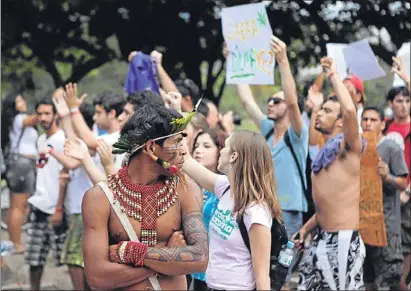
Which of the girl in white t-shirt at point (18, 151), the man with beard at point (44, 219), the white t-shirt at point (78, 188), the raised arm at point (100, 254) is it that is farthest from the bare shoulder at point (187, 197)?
the girl in white t-shirt at point (18, 151)

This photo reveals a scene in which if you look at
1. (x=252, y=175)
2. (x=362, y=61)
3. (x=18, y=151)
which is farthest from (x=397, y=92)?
(x=18, y=151)

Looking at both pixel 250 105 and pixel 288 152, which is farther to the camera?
pixel 250 105

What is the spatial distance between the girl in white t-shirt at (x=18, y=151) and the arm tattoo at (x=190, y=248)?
6664 millimetres

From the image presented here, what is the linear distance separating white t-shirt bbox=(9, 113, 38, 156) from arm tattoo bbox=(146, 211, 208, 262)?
6705 millimetres

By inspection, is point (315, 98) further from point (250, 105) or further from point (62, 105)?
point (62, 105)

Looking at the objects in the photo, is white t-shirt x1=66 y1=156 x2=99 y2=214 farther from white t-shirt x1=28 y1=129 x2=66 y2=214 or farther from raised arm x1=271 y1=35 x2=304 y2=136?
raised arm x1=271 y1=35 x2=304 y2=136

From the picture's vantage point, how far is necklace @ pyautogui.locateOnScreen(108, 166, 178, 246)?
3.70 metres

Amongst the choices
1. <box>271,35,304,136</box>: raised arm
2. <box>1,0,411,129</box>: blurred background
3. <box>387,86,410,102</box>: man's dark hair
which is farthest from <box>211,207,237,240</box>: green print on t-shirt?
<box>1,0,411,129</box>: blurred background

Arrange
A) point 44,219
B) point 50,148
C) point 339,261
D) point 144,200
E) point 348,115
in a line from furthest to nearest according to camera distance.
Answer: point 44,219
point 50,148
point 339,261
point 348,115
point 144,200

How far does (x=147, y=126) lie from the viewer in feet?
12.4

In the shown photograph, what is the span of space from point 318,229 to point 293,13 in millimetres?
6709

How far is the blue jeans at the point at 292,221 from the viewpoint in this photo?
21.2ft

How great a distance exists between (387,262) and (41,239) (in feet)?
10.0

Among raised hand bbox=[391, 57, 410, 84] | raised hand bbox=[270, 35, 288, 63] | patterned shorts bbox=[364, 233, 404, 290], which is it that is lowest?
patterned shorts bbox=[364, 233, 404, 290]
